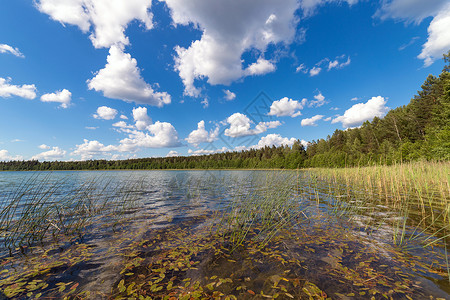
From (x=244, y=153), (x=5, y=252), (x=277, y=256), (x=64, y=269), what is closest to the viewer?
(x=64, y=269)

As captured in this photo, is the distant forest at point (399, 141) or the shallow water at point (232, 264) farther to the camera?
the distant forest at point (399, 141)

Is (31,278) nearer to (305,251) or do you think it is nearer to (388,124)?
(305,251)

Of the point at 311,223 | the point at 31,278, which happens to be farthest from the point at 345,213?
the point at 31,278

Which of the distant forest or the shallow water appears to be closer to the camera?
the shallow water

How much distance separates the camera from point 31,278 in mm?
3742

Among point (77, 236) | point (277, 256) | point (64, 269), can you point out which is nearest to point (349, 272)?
point (277, 256)

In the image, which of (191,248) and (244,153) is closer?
(191,248)

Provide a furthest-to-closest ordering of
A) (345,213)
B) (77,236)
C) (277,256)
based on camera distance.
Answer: (345,213), (77,236), (277,256)

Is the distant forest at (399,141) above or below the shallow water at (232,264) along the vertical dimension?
above

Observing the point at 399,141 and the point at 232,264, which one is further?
the point at 399,141

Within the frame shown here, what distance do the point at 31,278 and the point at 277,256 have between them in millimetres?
5845

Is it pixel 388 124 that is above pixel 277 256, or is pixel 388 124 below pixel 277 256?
above

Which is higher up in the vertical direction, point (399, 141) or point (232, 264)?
point (399, 141)

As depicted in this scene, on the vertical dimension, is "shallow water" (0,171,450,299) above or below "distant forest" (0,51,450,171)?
below
